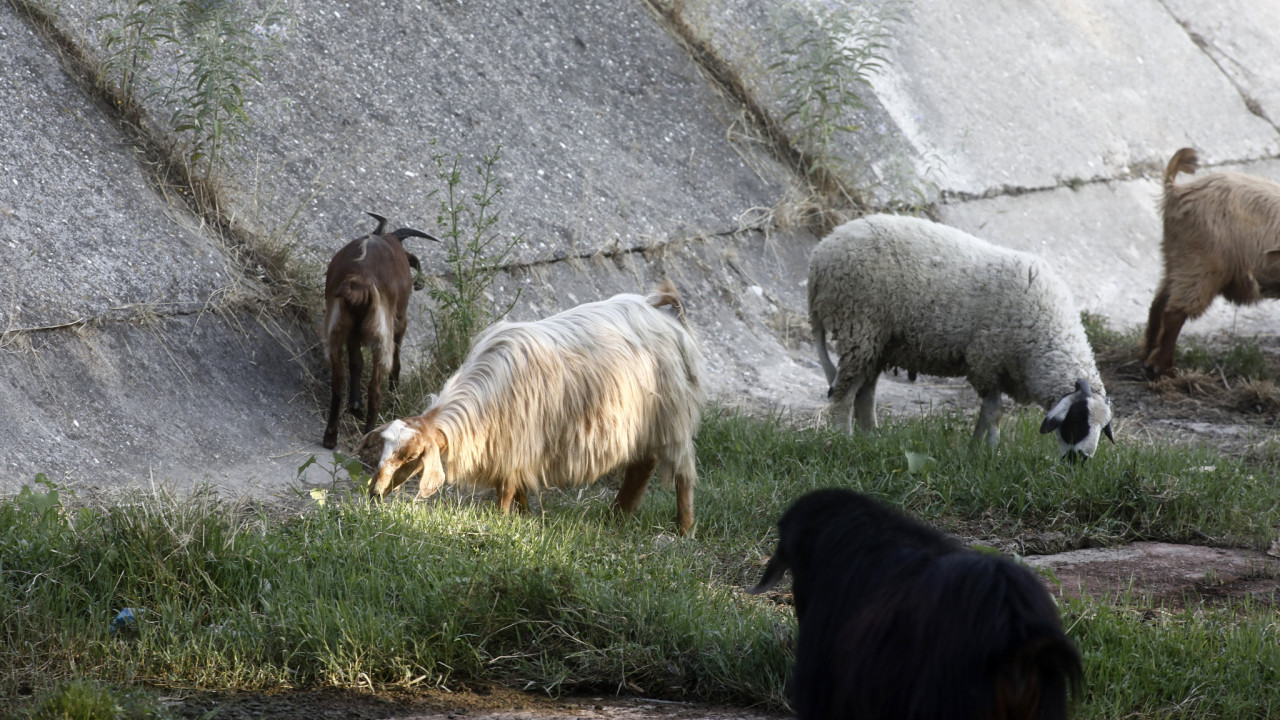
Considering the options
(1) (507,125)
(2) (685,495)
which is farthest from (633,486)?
(1) (507,125)

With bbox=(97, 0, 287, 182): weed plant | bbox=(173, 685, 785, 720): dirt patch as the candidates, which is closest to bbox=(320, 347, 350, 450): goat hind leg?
bbox=(97, 0, 287, 182): weed plant

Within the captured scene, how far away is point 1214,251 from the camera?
8.36m

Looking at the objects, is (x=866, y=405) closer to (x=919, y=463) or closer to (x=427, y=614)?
(x=919, y=463)

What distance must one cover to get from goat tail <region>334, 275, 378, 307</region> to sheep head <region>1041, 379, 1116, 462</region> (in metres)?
3.59

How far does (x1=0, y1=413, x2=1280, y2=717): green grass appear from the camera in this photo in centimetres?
370

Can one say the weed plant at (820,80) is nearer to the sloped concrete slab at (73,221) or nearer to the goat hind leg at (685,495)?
the goat hind leg at (685,495)

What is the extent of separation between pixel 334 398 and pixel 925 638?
4.35 m

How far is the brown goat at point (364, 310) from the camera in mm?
5848

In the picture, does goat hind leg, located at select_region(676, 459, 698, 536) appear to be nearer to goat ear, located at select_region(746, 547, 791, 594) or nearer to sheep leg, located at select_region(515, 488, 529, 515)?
sheep leg, located at select_region(515, 488, 529, 515)

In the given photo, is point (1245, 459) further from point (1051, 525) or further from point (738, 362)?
point (738, 362)

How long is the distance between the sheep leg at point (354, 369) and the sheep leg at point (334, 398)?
6 cm

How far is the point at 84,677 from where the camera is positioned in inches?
141

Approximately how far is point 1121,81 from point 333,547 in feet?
36.5

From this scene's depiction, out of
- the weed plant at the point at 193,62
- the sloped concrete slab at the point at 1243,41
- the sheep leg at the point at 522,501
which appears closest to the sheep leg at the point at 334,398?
the sheep leg at the point at 522,501
